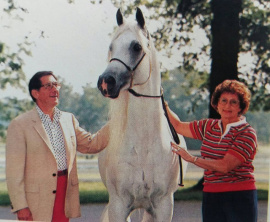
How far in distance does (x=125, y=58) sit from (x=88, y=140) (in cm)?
73

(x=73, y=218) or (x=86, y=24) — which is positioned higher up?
(x=86, y=24)

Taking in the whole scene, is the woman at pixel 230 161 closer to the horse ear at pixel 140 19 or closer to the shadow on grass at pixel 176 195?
the shadow on grass at pixel 176 195

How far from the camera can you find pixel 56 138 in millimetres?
2539

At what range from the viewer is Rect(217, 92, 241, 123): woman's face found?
7.27 feet

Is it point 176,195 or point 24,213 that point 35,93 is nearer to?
point 24,213

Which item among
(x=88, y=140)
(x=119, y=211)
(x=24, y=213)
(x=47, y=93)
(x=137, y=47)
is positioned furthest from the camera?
(x=88, y=140)

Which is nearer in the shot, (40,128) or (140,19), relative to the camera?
(140,19)

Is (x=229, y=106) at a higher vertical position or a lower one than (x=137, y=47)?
lower

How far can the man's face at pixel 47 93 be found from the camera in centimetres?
251

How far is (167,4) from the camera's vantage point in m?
2.71

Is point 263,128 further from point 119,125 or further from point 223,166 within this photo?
point 119,125

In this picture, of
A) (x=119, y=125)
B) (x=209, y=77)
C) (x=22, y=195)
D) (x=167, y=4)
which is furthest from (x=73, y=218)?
(x=167, y=4)

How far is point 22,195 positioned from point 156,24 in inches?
53.2

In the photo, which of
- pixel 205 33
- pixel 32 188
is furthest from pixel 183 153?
pixel 32 188
